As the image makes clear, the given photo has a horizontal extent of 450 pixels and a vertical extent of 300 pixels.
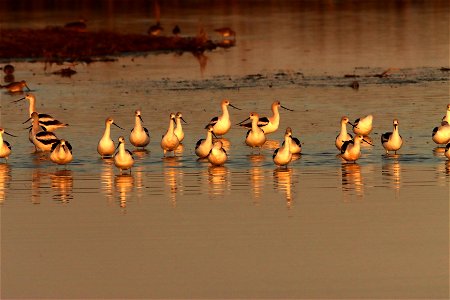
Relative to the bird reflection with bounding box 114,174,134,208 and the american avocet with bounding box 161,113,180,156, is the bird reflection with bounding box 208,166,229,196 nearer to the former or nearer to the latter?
the bird reflection with bounding box 114,174,134,208

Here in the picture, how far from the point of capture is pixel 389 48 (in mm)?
48656

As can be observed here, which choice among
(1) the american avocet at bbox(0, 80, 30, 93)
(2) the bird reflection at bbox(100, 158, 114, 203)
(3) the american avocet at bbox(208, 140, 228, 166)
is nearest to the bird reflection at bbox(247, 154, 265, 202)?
(3) the american avocet at bbox(208, 140, 228, 166)

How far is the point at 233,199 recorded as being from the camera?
2052 cm

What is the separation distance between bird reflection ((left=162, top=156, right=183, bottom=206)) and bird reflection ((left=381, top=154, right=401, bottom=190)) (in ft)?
10.2

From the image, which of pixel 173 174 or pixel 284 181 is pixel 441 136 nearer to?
pixel 284 181

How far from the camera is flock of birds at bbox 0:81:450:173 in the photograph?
23.6 metres

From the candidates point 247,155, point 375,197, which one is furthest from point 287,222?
point 247,155

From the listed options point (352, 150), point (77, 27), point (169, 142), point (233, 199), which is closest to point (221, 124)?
point (169, 142)

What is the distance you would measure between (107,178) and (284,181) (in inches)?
110

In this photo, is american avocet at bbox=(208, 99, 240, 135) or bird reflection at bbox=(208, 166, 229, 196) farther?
american avocet at bbox=(208, 99, 240, 135)

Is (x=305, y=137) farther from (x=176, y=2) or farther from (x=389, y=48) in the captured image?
(x=176, y=2)

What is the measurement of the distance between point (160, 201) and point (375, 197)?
9.71 ft

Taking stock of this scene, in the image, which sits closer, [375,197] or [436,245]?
[436,245]

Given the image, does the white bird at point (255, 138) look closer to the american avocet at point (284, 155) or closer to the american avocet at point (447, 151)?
the american avocet at point (284, 155)
